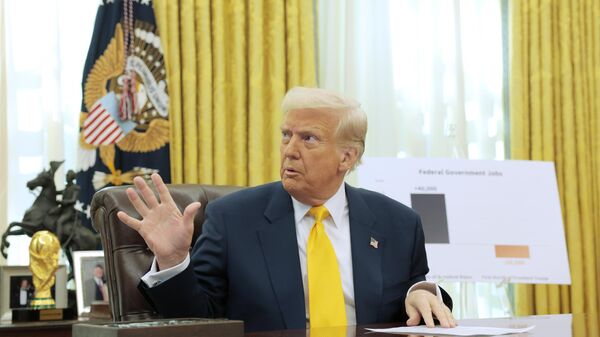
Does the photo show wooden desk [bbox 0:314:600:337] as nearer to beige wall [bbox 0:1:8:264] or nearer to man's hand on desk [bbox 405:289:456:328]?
man's hand on desk [bbox 405:289:456:328]

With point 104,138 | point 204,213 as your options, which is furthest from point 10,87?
point 204,213

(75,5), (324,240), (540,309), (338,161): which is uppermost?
(75,5)

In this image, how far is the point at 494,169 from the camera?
468cm

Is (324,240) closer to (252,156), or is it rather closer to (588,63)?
(252,156)

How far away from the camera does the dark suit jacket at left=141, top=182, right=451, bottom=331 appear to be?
245 centimetres

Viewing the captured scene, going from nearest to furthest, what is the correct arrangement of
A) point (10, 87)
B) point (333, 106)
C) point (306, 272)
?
point (306, 272), point (333, 106), point (10, 87)

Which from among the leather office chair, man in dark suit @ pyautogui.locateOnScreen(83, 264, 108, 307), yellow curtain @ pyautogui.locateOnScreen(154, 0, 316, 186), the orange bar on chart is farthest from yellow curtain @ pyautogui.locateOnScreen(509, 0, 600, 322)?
the leather office chair

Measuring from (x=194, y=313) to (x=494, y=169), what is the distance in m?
2.78

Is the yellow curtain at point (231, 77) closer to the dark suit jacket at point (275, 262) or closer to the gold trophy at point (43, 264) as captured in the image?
the gold trophy at point (43, 264)

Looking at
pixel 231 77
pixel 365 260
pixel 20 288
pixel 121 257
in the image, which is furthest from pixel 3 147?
pixel 365 260

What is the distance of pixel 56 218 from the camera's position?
3799 millimetres

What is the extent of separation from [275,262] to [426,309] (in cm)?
49

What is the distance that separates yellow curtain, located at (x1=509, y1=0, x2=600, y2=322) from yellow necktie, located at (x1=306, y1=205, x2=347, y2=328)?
9.42ft

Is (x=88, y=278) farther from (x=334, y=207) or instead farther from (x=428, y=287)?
(x=428, y=287)
